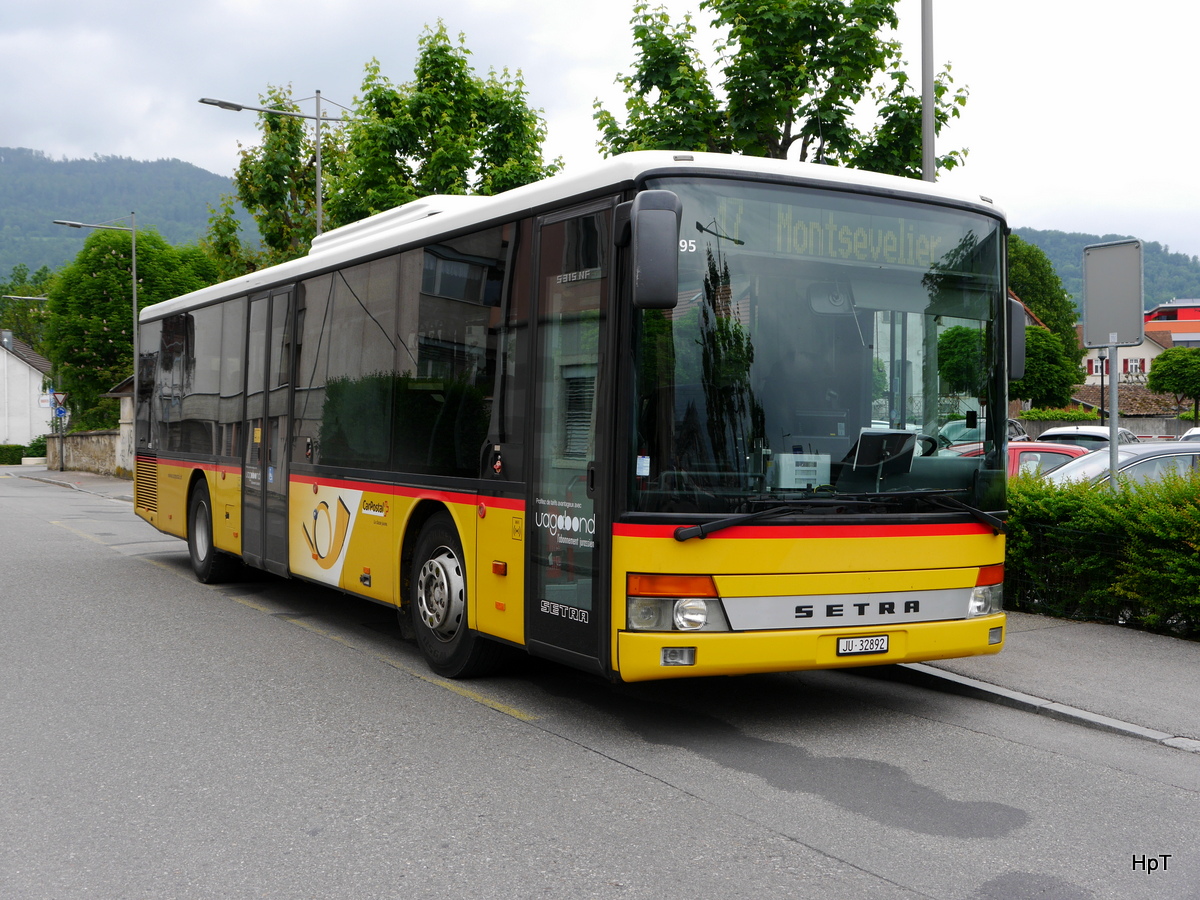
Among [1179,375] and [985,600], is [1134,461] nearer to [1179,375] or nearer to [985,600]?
[985,600]

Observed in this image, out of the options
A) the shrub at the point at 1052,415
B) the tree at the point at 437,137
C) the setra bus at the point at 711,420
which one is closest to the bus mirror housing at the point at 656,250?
the setra bus at the point at 711,420

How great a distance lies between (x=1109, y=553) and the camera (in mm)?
9438

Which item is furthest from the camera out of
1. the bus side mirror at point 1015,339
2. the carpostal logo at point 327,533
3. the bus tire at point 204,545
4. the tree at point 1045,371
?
the tree at point 1045,371

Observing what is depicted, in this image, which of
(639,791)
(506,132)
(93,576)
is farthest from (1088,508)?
(506,132)

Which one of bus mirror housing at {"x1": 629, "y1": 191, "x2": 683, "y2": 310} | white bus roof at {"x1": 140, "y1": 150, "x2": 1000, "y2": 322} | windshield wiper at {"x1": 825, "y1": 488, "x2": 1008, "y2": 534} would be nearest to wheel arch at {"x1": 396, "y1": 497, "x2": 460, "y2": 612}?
white bus roof at {"x1": 140, "y1": 150, "x2": 1000, "y2": 322}

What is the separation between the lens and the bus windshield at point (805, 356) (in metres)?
5.88

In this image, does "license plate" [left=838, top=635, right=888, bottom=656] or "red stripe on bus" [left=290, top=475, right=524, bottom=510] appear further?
"red stripe on bus" [left=290, top=475, right=524, bottom=510]

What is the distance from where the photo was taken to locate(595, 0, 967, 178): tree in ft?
43.1

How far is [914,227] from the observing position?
21.2 ft

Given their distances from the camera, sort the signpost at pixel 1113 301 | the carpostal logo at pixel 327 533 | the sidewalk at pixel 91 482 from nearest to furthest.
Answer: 1. the carpostal logo at pixel 327 533
2. the signpost at pixel 1113 301
3. the sidewalk at pixel 91 482

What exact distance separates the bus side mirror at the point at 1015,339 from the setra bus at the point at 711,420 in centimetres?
2

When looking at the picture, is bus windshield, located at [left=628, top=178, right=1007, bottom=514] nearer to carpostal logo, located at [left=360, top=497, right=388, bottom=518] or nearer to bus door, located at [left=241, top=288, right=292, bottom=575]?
carpostal logo, located at [left=360, top=497, right=388, bottom=518]

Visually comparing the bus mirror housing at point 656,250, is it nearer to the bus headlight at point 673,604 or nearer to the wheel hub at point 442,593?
the bus headlight at point 673,604

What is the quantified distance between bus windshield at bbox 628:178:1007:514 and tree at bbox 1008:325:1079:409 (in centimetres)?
6635
